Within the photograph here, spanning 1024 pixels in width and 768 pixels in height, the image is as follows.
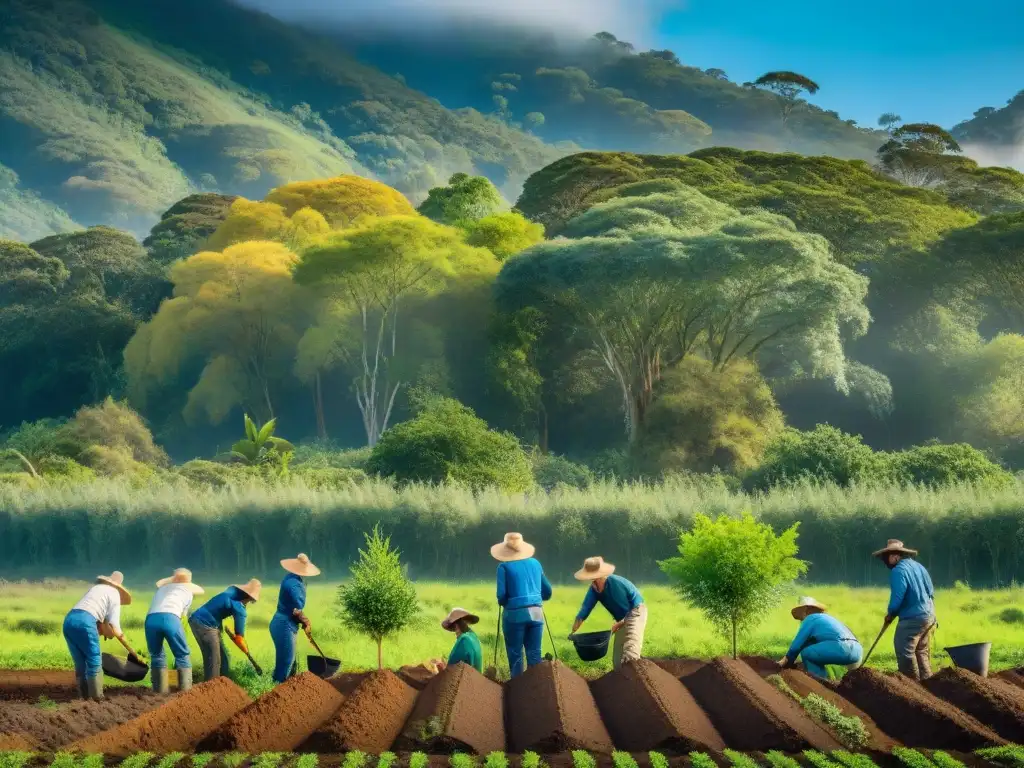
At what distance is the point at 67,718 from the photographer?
32.2ft

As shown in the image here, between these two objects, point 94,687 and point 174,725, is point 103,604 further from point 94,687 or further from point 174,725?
point 174,725

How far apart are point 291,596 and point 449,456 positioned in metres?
14.6

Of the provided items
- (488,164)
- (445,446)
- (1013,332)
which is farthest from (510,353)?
(488,164)

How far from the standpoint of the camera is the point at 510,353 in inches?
1359

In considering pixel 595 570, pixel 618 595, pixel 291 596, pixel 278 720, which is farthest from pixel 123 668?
pixel 618 595

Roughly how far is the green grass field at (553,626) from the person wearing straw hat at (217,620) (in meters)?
1.16

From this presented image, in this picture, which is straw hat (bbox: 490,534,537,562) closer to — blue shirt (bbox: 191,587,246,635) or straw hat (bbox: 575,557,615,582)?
straw hat (bbox: 575,557,615,582)

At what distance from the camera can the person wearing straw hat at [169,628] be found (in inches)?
441

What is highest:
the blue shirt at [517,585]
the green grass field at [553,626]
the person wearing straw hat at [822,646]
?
the blue shirt at [517,585]

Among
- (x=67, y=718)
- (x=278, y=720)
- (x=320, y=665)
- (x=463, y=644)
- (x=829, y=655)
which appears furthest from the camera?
(x=320, y=665)

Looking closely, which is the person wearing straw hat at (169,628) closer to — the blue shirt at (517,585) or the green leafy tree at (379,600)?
the green leafy tree at (379,600)

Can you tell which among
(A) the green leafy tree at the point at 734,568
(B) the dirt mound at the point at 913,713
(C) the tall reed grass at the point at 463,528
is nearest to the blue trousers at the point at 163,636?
(A) the green leafy tree at the point at 734,568

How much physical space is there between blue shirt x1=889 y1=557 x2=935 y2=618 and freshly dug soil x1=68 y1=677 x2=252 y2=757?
5326 millimetres

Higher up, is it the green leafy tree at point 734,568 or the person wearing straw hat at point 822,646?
the green leafy tree at point 734,568
